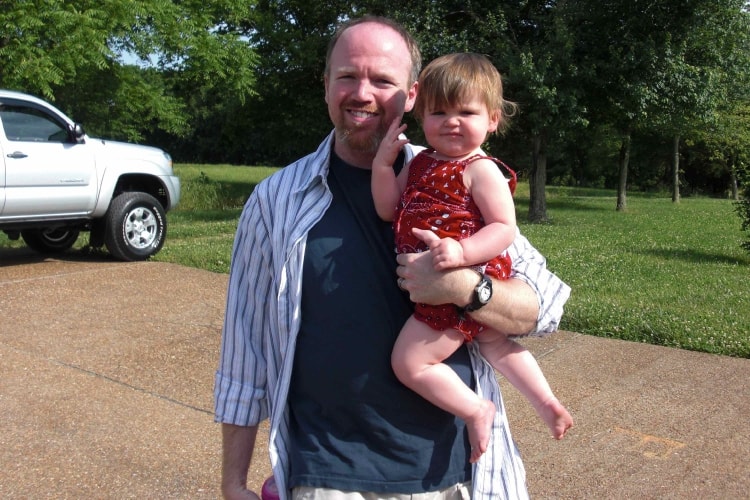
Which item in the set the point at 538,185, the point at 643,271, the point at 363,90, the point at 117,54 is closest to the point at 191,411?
the point at 363,90

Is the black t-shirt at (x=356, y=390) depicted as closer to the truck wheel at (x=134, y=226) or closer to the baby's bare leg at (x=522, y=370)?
the baby's bare leg at (x=522, y=370)

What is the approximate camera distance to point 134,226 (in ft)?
32.6

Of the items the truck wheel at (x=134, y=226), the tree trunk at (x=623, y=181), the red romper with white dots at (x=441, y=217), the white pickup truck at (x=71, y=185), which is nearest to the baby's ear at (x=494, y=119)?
the red romper with white dots at (x=441, y=217)

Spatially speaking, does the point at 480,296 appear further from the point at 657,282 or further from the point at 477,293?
the point at 657,282

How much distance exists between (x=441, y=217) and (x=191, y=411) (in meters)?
3.48

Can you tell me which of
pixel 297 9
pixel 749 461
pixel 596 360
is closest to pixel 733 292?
pixel 596 360

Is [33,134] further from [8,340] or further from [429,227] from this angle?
[429,227]

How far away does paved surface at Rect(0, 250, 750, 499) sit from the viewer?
4137 millimetres

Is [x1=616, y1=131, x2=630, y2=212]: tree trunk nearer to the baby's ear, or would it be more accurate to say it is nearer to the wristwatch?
the baby's ear

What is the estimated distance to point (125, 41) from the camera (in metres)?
15.8

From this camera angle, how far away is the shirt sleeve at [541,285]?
210cm

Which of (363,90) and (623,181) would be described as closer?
(363,90)

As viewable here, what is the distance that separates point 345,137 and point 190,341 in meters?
4.60

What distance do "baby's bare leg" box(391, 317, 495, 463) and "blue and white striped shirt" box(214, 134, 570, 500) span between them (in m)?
0.09
